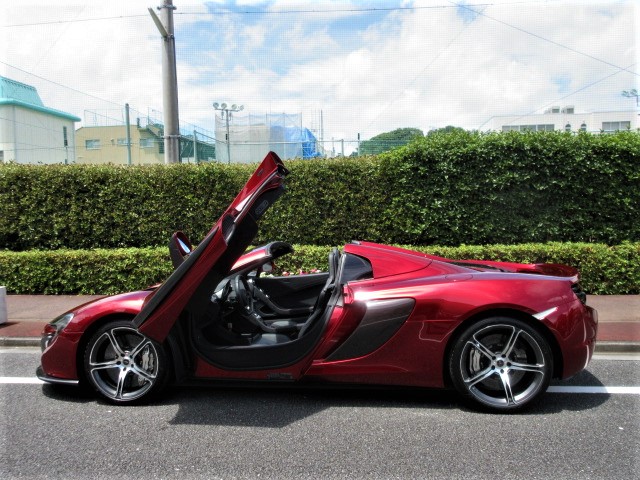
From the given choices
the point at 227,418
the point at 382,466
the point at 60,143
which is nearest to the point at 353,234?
the point at 227,418

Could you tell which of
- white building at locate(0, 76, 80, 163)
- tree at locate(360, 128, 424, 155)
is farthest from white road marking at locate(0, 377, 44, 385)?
white building at locate(0, 76, 80, 163)

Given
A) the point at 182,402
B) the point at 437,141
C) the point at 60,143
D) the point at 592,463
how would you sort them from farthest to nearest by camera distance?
the point at 60,143 < the point at 437,141 < the point at 182,402 < the point at 592,463

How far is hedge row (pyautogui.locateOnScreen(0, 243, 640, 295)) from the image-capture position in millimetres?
7559

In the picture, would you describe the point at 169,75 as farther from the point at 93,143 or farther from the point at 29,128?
the point at 93,143

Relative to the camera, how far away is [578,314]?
11.6 ft

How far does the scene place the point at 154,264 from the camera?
26.7 ft

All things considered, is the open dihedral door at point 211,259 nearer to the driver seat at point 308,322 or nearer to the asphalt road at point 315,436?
the driver seat at point 308,322

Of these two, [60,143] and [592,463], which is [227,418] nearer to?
[592,463]

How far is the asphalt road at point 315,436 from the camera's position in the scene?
284 centimetres

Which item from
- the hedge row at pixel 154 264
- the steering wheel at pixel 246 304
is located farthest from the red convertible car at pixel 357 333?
the hedge row at pixel 154 264

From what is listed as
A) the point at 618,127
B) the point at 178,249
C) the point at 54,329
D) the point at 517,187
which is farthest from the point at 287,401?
the point at 618,127

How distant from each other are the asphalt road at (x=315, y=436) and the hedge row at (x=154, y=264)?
3726 millimetres

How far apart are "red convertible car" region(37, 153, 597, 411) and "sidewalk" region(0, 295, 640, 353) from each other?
7.20 ft

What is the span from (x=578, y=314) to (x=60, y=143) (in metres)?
41.2
